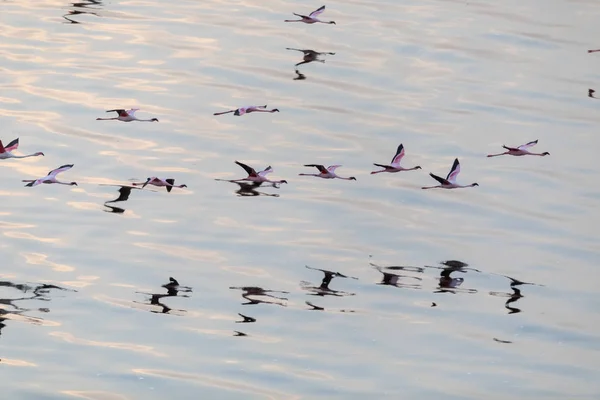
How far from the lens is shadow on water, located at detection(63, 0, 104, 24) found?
1523 inches

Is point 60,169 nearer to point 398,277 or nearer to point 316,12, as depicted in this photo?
point 398,277

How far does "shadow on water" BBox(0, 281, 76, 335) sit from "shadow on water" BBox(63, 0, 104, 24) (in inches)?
672

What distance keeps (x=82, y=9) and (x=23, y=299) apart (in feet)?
63.0

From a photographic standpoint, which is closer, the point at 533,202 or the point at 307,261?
the point at 307,261

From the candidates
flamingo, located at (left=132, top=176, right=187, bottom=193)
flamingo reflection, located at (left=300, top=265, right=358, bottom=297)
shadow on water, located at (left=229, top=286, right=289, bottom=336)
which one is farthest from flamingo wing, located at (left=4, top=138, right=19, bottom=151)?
flamingo reflection, located at (left=300, top=265, right=358, bottom=297)

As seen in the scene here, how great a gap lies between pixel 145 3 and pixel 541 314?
21.2 metres

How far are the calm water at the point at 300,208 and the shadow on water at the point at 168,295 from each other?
0.16ft

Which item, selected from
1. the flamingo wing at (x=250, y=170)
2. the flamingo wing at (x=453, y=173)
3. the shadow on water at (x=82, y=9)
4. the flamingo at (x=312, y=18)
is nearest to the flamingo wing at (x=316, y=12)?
the flamingo at (x=312, y=18)

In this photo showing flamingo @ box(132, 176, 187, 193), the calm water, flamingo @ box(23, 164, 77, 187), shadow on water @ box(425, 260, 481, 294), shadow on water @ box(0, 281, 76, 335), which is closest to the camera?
the calm water

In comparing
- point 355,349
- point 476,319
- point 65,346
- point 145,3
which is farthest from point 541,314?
point 145,3

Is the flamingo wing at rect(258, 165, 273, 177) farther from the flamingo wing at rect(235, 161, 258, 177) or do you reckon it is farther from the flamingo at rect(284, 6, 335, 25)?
the flamingo at rect(284, 6, 335, 25)

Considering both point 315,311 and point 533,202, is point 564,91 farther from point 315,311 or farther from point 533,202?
point 315,311

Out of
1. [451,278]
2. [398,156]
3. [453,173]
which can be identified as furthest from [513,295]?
[398,156]

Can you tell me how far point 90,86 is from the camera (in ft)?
109
